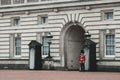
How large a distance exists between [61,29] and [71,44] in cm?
164

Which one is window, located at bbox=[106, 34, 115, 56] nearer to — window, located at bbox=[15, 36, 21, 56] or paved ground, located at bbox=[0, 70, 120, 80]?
paved ground, located at bbox=[0, 70, 120, 80]

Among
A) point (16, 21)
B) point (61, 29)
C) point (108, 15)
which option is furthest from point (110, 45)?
point (16, 21)

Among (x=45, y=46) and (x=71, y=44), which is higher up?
(x=71, y=44)

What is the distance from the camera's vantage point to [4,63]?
45.6 m

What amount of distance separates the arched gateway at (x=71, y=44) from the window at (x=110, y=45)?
3.23 m

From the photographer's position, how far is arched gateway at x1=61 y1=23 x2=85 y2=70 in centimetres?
4128

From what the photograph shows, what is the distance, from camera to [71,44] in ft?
137

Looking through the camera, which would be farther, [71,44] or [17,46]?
[17,46]

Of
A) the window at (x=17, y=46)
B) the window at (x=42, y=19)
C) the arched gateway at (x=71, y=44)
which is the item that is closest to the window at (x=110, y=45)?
the arched gateway at (x=71, y=44)

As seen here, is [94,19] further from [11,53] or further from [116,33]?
[11,53]

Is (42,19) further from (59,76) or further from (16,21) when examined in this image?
(59,76)

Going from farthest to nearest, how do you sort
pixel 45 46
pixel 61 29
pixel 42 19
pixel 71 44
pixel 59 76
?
pixel 42 19 < pixel 45 46 < pixel 71 44 < pixel 61 29 < pixel 59 76

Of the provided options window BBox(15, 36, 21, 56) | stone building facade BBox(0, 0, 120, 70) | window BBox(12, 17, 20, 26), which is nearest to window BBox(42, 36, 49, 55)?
stone building facade BBox(0, 0, 120, 70)

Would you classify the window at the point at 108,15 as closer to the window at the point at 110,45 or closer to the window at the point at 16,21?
the window at the point at 110,45
